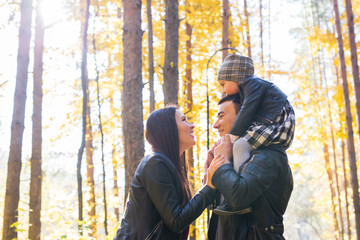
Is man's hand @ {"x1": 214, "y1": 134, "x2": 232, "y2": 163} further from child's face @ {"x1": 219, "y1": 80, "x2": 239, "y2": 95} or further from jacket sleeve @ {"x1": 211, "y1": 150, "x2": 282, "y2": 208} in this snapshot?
child's face @ {"x1": 219, "y1": 80, "x2": 239, "y2": 95}

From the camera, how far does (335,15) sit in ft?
28.4

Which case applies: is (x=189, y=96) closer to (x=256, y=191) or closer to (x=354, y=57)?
(x=354, y=57)

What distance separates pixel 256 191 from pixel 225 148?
384mm

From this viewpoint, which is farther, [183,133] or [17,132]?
[17,132]

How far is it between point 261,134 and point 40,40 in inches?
348

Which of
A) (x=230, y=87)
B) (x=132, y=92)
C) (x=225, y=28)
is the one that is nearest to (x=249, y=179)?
(x=230, y=87)

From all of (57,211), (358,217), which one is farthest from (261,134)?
(57,211)

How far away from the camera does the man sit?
1803 millimetres

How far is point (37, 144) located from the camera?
878 cm

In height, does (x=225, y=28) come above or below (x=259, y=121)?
above

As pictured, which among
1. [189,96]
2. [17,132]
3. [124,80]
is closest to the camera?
[124,80]

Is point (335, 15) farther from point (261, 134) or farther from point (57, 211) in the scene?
point (57, 211)

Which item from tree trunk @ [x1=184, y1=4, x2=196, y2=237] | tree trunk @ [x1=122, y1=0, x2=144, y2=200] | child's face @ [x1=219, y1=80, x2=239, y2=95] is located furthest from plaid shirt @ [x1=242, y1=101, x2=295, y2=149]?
tree trunk @ [x1=184, y1=4, x2=196, y2=237]

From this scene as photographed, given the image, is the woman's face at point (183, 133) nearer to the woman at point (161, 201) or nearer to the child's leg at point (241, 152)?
the woman at point (161, 201)
